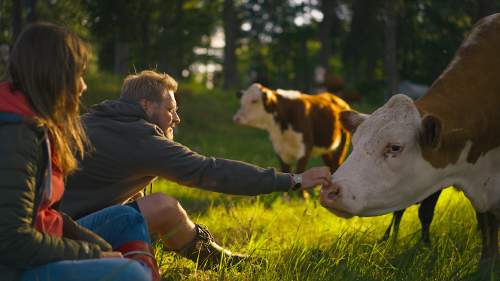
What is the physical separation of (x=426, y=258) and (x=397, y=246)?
87 cm

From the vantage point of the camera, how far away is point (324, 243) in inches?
224

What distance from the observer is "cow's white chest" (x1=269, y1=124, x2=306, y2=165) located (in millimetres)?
10570

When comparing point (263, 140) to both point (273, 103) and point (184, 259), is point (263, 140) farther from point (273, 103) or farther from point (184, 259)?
point (184, 259)

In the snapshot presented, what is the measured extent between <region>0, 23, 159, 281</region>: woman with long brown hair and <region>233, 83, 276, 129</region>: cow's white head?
814 cm

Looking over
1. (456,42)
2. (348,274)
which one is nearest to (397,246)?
(348,274)

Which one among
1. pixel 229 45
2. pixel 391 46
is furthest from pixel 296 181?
pixel 229 45

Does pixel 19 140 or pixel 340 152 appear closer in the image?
pixel 19 140

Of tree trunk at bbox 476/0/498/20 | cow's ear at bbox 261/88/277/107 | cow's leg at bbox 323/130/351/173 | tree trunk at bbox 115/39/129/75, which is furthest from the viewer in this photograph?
tree trunk at bbox 115/39/129/75

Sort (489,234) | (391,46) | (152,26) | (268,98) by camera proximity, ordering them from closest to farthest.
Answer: (489,234), (268,98), (391,46), (152,26)

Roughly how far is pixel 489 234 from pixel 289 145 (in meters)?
5.65

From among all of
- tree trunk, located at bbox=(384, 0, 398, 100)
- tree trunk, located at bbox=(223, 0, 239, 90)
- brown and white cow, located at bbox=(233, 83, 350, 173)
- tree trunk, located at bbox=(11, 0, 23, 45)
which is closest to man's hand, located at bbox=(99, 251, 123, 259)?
brown and white cow, located at bbox=(233, 83, 350, 173)

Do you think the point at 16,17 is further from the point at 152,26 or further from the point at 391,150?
the point at 391,150

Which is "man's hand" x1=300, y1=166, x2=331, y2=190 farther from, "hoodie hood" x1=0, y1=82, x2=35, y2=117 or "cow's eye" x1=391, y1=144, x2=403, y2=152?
"hoodie hood" x1=0, y1=82, x2=35, y2=117

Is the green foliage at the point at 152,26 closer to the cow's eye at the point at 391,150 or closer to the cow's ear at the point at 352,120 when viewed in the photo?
the cow's ear at the point at 352,120
